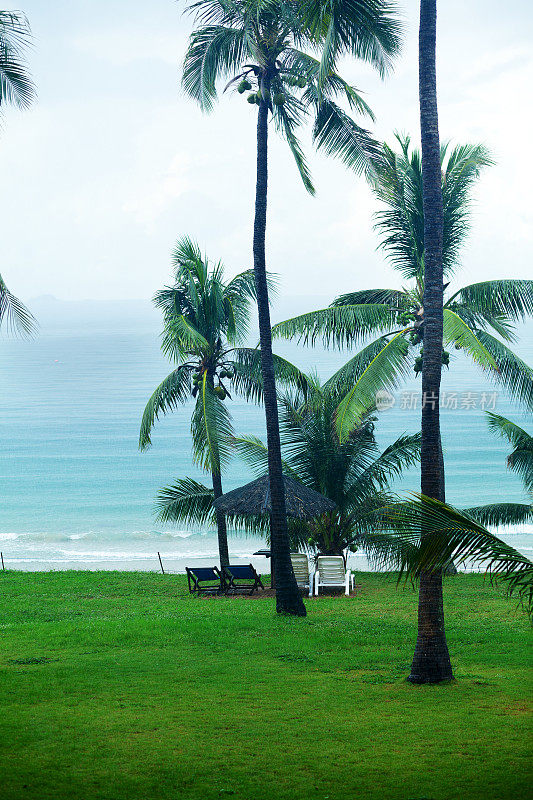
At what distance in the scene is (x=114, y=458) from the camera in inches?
2793

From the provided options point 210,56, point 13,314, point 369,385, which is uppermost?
point 210,56

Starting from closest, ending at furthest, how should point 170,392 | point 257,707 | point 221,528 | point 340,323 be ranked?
point 257,707 < point 340,323 < point 221,528 < point 170,392

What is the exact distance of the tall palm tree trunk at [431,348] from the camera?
8.44 metres

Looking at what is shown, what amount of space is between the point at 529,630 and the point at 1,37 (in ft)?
39.2

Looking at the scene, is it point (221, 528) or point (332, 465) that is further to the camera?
point (332, 465)

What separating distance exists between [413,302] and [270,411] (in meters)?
4.80

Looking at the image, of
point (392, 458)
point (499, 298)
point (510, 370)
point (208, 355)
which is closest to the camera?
point (499, 298)

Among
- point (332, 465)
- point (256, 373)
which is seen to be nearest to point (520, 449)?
point (332, 465)

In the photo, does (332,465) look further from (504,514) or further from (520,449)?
(520,449)

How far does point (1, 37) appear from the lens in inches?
496

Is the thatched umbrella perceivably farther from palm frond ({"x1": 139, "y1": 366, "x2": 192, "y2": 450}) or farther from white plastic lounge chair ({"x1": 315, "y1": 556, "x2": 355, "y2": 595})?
palm frond ({"x1": 139, "y1": 366, "x2": 192, "y2": 450})

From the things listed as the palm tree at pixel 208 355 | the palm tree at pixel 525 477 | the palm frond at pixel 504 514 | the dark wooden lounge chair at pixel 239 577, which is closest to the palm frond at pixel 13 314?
the palm tree at pixel 208 355

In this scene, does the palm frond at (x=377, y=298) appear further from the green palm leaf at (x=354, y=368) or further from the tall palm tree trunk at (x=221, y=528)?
the tall palm tree trunk at (x=221, y=528)

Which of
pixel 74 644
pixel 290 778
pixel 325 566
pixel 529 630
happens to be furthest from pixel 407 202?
pixel 290 778
